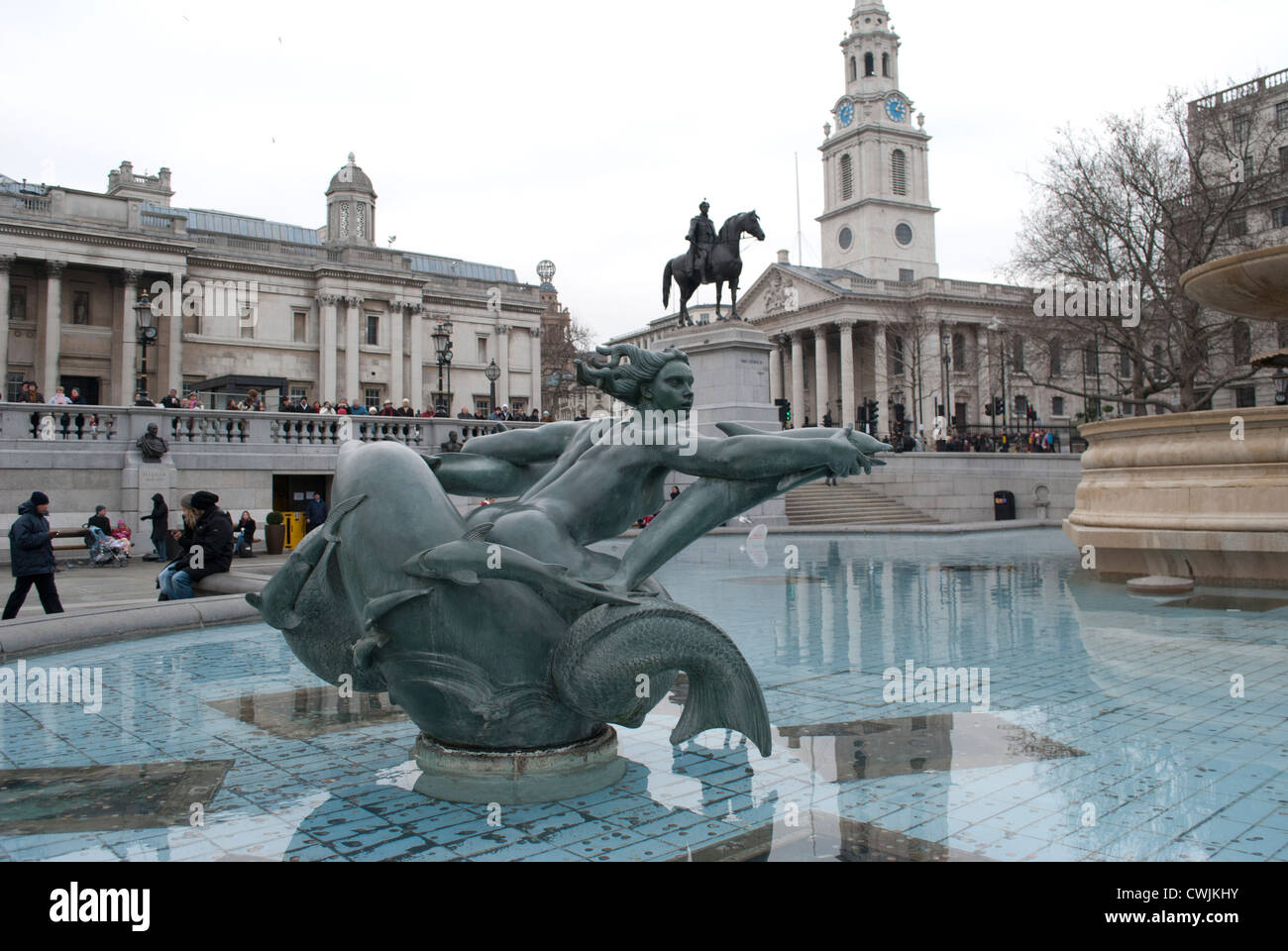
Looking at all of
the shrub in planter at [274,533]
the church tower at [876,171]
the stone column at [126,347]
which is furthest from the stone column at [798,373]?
the shrub in planter at [274,533]

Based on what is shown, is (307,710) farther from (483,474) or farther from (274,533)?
(274,533)

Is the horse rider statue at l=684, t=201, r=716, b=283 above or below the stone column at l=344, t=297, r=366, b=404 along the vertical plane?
below

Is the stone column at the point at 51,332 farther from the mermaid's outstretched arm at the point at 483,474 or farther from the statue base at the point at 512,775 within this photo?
the statue base at the point at 512,775

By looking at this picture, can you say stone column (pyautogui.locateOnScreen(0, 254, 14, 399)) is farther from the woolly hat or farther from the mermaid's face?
the mermaid's face

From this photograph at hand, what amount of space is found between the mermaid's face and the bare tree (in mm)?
31018

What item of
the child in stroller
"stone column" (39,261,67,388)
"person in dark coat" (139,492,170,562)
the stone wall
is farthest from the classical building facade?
the stone wall

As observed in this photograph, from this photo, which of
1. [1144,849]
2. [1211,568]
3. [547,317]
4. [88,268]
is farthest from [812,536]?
[547,317]

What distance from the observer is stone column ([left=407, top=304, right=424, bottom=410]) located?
6181 centimetres

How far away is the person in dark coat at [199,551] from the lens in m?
9.86

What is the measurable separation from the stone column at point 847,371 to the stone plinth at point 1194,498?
61835 millimetres

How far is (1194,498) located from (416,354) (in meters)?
56.0
